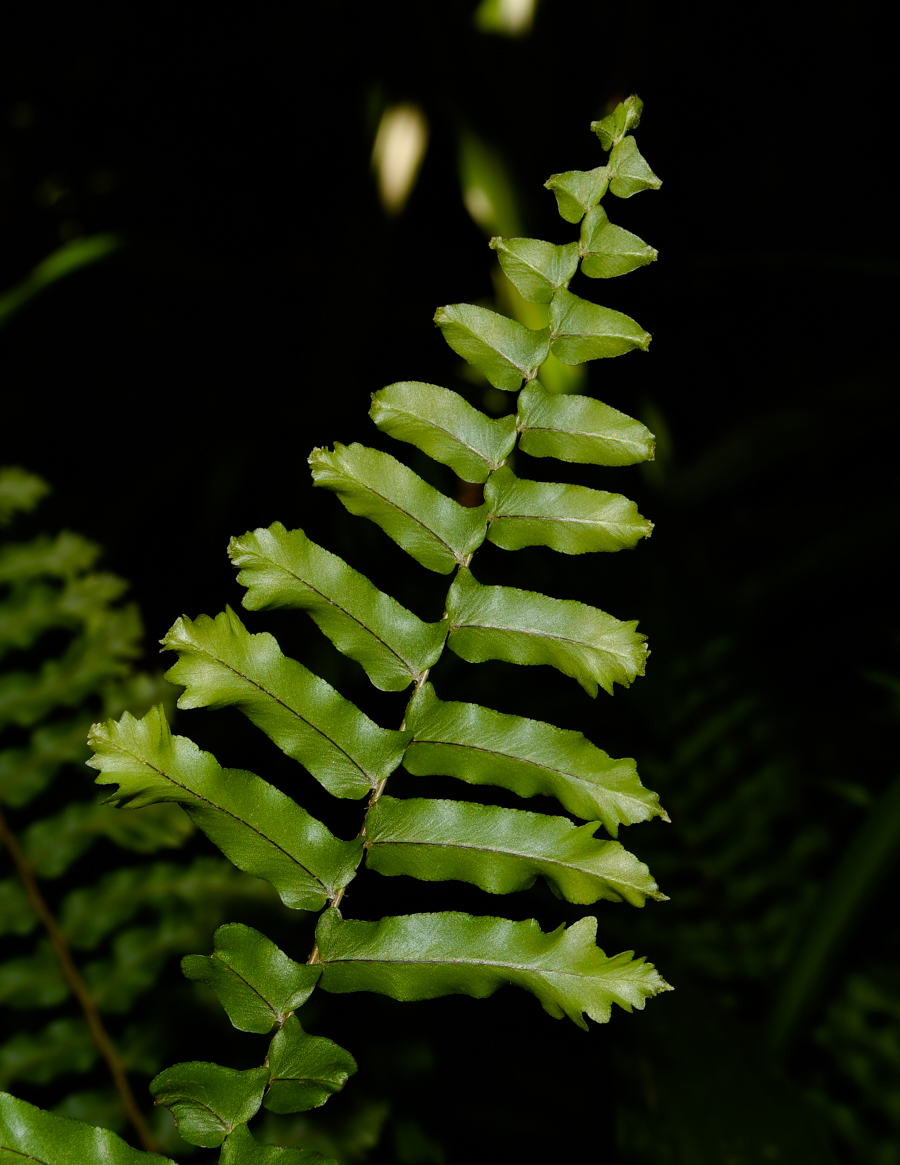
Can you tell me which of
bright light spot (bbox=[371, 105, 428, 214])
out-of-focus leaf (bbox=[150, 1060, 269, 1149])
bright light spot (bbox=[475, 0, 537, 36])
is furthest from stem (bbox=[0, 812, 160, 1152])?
bright light spot (bbox=[475, 0, 537, 36])

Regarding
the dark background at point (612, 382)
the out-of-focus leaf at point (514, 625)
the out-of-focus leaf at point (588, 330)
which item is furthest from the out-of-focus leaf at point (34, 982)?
the out-of-focus leaf at point (588, 330)

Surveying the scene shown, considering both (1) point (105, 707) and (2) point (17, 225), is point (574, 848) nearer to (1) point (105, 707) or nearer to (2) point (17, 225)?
(1) point (105, 707)

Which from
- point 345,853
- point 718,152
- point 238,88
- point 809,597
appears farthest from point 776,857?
point 238,88

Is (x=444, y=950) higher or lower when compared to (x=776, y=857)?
higher

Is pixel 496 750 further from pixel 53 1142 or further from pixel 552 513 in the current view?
pixel 53 1142

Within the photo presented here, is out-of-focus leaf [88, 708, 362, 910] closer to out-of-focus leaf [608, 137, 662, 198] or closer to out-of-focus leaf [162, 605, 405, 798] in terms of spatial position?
out-of-focus leaf [162, 605, 405, 798]

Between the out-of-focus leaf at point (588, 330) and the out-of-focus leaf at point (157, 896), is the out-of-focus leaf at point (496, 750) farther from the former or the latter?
the out-of-focus leaf at point (157, 896)
